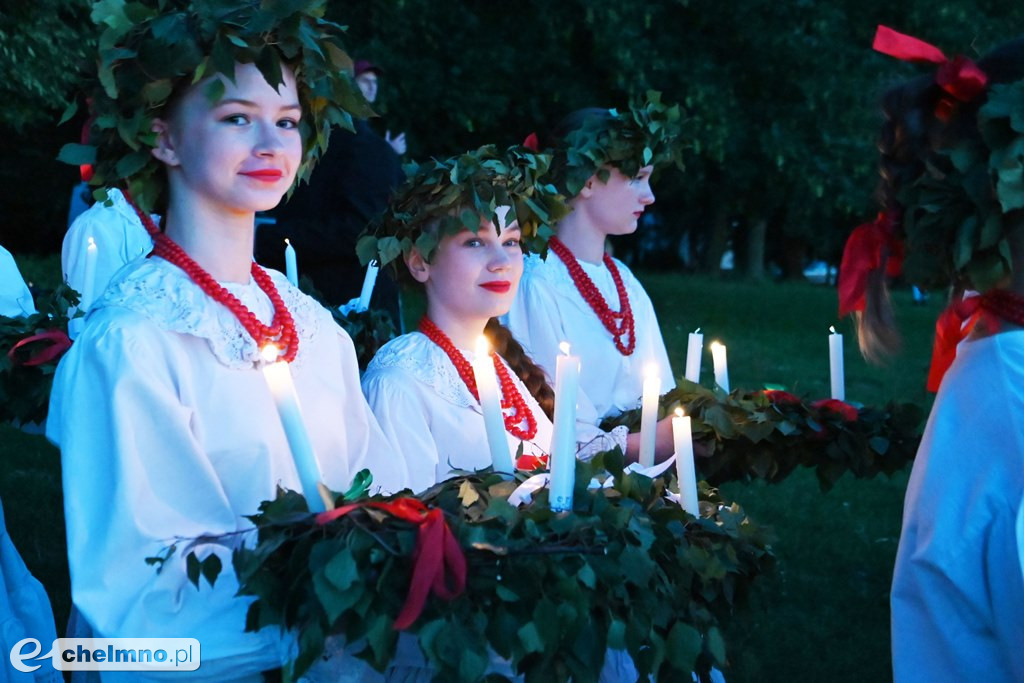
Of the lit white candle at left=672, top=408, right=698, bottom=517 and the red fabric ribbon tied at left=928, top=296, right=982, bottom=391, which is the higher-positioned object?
the red fabric ribbon tied at left=928, top=296, right=982, bottom=391

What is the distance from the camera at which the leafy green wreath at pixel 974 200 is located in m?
2.28

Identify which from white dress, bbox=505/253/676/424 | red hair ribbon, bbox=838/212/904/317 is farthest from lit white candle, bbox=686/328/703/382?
red hair ribbon, bbox=838/212/904/317

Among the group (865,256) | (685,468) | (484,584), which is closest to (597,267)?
(865,256)

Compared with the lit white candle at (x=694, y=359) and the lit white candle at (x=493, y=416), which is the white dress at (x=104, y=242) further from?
the lit white candle at (x=493, y=416)

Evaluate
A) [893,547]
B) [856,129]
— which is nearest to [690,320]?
[856,129]

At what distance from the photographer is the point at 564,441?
235 cm

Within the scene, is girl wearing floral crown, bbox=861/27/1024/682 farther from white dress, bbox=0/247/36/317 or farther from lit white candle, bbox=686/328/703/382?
white dress, bbox=0/247/36/317

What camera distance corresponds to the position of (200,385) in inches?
98.8

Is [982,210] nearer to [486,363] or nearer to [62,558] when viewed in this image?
[486,363]

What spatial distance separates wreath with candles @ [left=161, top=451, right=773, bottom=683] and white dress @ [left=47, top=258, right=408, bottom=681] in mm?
91

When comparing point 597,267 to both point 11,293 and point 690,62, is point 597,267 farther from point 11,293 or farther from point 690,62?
point 690,62

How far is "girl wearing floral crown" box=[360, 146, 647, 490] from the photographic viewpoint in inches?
137

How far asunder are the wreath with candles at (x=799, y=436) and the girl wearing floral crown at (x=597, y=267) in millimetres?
688

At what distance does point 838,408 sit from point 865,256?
138 cm
